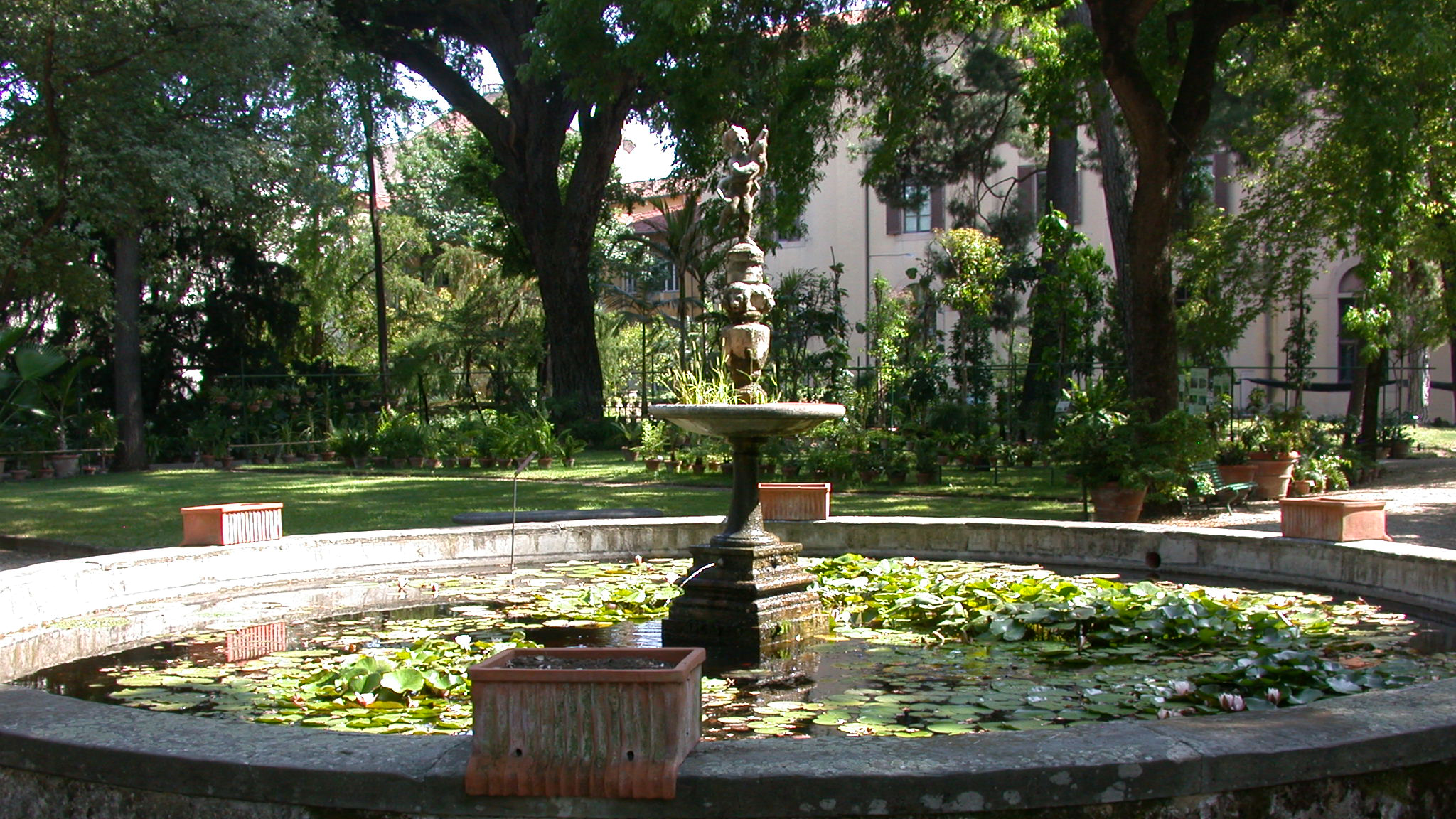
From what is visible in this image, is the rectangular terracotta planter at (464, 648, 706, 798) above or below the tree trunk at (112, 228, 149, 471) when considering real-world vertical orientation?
below

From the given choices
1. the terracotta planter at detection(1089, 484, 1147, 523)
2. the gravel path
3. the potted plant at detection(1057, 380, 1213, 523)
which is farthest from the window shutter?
the terracotta planter at detection(1089, 484, 1147, 523)

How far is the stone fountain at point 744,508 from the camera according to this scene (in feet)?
20.7

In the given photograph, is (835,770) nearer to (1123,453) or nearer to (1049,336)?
(1123,453)

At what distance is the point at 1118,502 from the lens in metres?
12.4

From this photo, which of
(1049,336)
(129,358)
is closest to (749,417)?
(1049,336)

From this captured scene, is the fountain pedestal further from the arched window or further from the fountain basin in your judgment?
the arched window

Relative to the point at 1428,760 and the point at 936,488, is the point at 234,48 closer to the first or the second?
the point at 936,488

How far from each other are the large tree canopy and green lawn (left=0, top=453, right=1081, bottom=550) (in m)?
4.09

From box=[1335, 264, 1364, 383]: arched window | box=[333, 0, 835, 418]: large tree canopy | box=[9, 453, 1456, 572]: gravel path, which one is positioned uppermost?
box=[333, 0, 835, 418]: large tree canopy

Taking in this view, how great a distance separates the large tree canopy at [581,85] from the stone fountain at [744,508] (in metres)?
7.24

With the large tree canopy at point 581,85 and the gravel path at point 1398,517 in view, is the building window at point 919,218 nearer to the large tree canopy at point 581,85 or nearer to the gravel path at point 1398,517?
the large tree canopy at point 581,85

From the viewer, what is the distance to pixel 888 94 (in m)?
15.5

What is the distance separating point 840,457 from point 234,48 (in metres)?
8.61

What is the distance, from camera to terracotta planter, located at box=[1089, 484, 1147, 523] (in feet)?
40.3
